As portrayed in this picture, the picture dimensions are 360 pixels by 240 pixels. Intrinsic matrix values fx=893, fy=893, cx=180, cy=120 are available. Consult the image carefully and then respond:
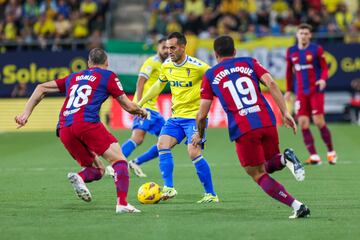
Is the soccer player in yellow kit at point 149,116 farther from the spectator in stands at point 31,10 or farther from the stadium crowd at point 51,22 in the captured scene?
the spectator in stands at point 31,10

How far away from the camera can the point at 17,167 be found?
1688cm

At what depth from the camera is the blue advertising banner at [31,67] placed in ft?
94.4

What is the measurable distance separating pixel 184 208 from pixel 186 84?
75.4 inches

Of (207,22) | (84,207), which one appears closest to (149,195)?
(84,207)

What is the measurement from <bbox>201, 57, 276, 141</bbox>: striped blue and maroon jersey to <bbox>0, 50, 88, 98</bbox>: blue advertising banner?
1953 centimetres

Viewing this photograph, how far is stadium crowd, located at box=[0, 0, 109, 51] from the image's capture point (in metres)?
30.3

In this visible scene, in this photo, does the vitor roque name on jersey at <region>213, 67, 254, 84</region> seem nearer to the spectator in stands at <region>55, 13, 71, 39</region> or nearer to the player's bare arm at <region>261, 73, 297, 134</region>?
the player's bare arm at <region>261, 73, 297, 134</region>

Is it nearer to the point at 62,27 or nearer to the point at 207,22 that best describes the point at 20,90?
the point at 62,27

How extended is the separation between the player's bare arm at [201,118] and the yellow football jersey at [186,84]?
171 centimetres

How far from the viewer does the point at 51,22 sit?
31000mm

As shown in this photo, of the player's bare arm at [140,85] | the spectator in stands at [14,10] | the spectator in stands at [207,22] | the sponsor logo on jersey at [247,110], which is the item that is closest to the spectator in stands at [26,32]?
the spectator in stands at [14,10]

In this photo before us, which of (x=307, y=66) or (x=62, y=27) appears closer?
(x=307, y=66)

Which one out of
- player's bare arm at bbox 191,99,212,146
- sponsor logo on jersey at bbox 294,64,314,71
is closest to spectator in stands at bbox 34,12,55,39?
sponsor logo on jersey at bbox 294,64,314,71

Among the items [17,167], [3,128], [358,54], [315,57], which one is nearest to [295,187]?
[315,57]
